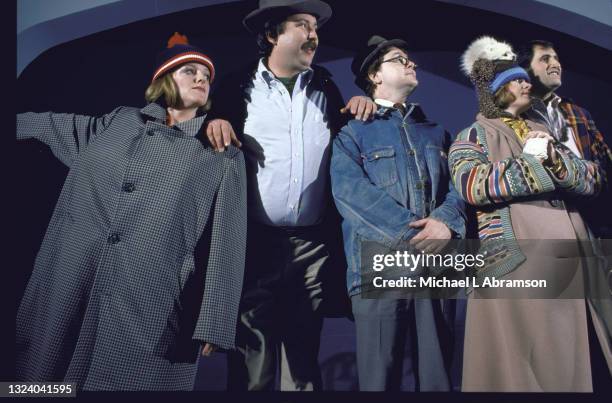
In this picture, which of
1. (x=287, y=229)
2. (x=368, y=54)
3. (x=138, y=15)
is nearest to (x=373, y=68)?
(x=368, y=54)

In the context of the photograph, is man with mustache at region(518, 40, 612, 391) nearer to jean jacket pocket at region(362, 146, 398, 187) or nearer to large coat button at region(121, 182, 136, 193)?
jean jacket pocket at region(362, 146, 398, 187)

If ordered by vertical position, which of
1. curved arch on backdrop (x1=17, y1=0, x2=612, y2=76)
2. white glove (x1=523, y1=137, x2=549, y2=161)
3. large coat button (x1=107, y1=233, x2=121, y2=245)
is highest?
curved arch on backdrop (x1=17, y1=0, x2=612, y2=76)

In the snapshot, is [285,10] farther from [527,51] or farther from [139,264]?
[139,264]

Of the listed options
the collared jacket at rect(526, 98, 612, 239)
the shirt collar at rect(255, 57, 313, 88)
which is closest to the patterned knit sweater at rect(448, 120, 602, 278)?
the collared jacket at rect(526, 98, 612, 239)

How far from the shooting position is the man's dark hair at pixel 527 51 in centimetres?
282

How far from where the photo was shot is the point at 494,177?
237 centimetres

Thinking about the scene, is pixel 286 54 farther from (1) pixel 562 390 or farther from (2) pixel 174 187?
(1) pixel 562 390

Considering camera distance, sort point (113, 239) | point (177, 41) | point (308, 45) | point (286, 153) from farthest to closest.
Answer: point (177, 41) → point (308, 45) → point (286, 153) → point (113, 239)

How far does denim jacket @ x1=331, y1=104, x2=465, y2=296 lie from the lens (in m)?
2.38

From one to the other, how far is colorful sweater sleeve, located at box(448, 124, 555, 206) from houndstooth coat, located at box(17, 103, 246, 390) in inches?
33.8

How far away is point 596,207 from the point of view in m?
2.61

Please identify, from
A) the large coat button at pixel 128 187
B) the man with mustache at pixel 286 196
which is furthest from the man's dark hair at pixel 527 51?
the large coat button at pixel 128 187

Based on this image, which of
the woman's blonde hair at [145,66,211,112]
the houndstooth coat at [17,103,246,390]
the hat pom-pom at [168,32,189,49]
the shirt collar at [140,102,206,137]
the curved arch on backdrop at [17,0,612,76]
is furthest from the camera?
the curved arch on backdrop at [17,0,612,76]

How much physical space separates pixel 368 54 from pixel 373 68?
0.22 ft
